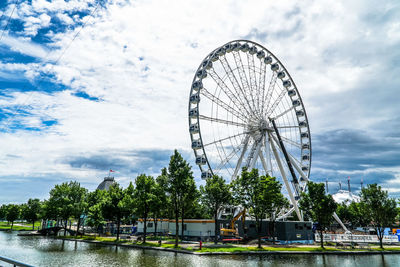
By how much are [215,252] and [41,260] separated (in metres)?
Answer: 19.3

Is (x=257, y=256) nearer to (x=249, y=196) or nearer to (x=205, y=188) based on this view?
(x=249, y=196)

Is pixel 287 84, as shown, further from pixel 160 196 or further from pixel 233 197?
pixel 160 196

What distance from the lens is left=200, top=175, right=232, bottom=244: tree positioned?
155 feet

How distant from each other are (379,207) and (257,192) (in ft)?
68.3

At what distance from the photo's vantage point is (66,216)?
60.4m

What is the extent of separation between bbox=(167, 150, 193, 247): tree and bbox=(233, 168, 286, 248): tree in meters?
8.76

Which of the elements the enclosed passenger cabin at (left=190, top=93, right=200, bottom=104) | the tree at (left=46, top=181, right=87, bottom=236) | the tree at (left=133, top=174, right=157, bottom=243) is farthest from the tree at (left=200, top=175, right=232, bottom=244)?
the tree at (left=46, top=181, right=87, bottom=236)

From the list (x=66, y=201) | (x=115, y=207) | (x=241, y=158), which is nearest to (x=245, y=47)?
(x=241, y=158)

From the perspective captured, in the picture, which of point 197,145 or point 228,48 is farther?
point 228,48

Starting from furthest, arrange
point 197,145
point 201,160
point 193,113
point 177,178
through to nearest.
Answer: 1. point 193,113
2. point 197,145
3. point 201,160
4. point 177,178

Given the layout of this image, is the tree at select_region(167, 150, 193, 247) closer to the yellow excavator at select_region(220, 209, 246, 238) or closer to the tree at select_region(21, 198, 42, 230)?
the yellow excavator at select_region(220, 209, 246, 238)

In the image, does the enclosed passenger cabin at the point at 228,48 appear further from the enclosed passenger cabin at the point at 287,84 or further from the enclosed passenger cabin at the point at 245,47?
the enclosed passenger cabin at the point at 287,84

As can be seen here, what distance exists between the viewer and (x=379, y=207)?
44.5 meters

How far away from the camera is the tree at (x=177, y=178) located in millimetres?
42156
